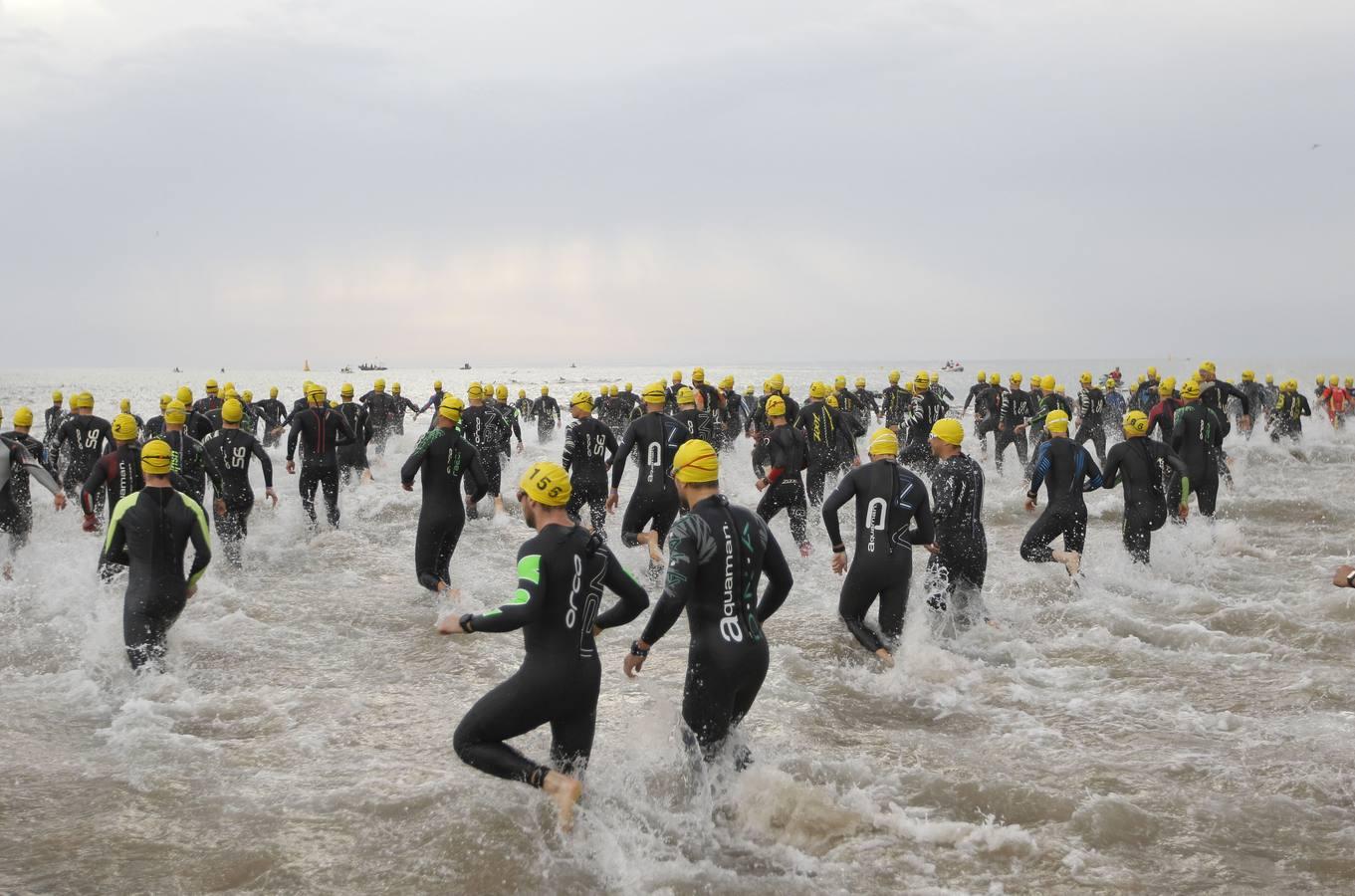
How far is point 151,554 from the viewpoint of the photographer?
656cm

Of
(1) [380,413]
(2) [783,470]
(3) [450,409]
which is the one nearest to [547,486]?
(3) [450,409]

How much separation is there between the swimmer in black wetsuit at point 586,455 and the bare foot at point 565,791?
6.77 meters

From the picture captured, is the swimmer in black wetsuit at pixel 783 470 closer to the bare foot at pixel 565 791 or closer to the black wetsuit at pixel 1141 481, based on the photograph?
the black wetsuit at pixel 1141 481

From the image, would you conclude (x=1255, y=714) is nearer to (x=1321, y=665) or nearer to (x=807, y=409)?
(x=1321, y=665)

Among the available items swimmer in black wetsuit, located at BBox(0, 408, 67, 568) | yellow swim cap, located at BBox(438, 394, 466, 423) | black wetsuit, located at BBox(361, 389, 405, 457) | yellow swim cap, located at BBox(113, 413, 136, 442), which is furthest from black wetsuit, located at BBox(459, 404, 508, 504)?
black wetsuit, located at BBox(361, 389, 405, 457)

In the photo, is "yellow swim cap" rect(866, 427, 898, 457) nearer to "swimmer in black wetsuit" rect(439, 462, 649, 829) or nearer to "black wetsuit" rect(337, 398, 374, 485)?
"swimmer in black wetsuit" rect(439, 462, 649, 829)

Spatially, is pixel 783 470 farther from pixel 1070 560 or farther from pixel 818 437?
pixel 1070 560

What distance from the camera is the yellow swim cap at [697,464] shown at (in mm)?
4941

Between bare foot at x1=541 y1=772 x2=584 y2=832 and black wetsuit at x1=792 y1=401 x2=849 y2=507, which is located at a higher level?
black wetsuit at x1=792 y1=401 x2=849 y2=507

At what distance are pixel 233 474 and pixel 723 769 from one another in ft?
25.5

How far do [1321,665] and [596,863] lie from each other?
239 inches

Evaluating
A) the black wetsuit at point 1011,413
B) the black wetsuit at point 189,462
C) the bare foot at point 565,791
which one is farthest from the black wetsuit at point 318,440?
the black wetsuit at point 1011,413

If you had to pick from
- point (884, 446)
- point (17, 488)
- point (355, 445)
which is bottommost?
point (17, 488)

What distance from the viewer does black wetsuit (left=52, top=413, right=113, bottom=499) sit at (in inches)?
472
